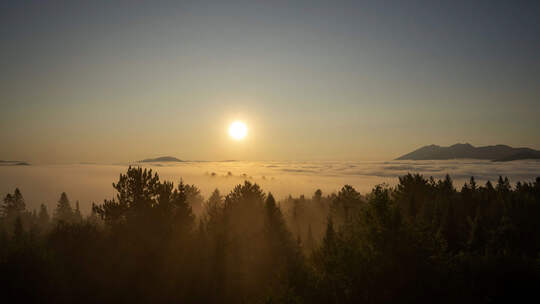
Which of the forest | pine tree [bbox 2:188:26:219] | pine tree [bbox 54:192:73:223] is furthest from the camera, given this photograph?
pine tree [bbox 54:192:73:223]

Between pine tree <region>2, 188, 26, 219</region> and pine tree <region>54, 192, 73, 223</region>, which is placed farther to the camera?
pine tree <region>54, 192, 73, 223</region>

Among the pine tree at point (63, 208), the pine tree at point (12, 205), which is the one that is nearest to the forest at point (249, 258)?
the pine tree at point (12, 205)

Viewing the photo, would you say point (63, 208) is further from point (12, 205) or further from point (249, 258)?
point (249, 258)

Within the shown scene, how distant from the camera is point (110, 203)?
107 ft

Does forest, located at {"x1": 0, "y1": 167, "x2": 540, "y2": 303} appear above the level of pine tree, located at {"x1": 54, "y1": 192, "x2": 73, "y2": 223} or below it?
above

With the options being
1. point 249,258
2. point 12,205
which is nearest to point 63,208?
point 12,205

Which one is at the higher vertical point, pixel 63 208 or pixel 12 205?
pixel 12 205

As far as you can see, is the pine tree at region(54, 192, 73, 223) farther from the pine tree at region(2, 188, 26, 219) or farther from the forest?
the forest

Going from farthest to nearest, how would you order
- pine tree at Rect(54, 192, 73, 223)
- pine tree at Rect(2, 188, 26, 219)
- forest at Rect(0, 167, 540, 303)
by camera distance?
1. pine tree at Rect(54, 192, 73, 223)
2. pine tree at Rect(2, 188, 26, 219)
3. forest at Rect(0, 167, 540, 303)

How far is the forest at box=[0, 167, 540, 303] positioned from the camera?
15.4 m

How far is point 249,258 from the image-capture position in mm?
34906

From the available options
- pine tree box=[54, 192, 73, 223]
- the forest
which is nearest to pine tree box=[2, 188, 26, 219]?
pine tree box=[54, 192, 73, 223]

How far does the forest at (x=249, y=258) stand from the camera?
1536 cm

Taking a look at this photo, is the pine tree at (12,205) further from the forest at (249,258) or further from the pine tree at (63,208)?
the forest at (249,258)
